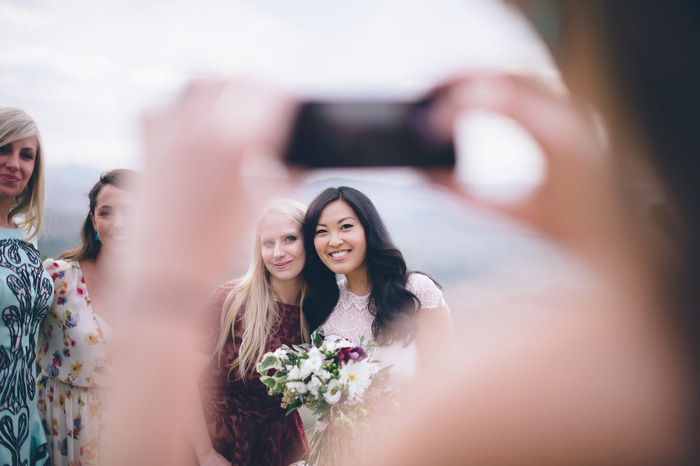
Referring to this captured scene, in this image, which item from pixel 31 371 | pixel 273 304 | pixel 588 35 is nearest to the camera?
pixel 588 35

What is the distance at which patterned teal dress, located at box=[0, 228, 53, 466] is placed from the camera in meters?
1.21

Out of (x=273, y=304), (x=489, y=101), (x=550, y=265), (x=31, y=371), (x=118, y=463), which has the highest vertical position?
(x=489, y=101)

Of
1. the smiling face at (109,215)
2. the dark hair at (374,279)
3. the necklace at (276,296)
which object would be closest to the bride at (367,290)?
the dark hair at (374,279)

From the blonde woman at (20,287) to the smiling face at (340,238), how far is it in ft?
2.95

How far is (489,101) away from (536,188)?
93 millimetres

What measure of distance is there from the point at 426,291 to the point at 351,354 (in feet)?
1.38

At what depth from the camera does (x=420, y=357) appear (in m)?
1.35

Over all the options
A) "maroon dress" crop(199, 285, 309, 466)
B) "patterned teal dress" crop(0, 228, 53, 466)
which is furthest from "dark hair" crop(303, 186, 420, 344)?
"patterned teal dress" crop(0, 228, 53, 466)

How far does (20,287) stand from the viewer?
1.26 m

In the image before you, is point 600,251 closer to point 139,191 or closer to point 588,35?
point 588,35

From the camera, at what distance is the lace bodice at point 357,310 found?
1.35 meters

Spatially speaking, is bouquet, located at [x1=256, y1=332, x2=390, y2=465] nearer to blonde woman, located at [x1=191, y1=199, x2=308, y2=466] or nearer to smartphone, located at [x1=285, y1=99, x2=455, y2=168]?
blonde woman, located at [x1=191, y1=199, x2=308, y2=466]

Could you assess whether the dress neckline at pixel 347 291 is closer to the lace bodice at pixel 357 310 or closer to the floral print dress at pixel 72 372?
the lace bodice at pixel 357 310

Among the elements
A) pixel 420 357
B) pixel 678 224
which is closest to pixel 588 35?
pixel 678 224
